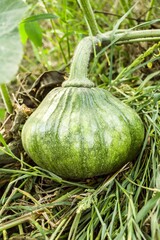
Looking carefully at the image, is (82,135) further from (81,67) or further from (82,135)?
(81,67)

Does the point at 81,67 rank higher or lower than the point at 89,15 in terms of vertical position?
lower

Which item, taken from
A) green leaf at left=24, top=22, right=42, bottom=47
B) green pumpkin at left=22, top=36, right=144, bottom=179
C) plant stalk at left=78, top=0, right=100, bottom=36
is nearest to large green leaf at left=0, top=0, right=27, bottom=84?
green pumpkin at left=22, top=36, right=144, bottom=179

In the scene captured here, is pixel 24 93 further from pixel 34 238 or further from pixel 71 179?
pixel 34 238

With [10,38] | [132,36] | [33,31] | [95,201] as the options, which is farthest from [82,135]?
[33,31]

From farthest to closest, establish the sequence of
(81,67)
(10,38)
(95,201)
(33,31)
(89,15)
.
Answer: (33,31)
(89,15)
(81,67)
(95,201)
(10,38)

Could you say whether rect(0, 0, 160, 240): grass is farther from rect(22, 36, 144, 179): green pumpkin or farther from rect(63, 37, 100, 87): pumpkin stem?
rect(63, 37, 100, 87): pumpkin stem

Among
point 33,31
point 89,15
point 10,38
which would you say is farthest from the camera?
point 33,31
